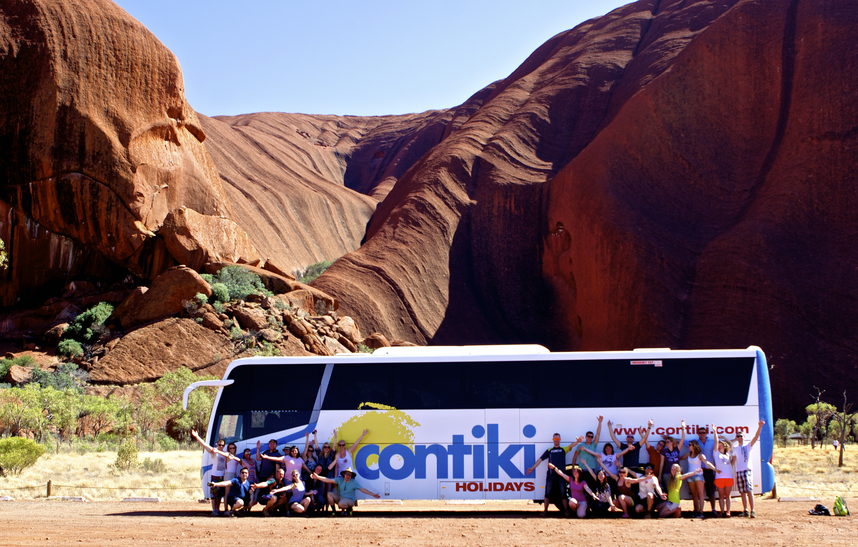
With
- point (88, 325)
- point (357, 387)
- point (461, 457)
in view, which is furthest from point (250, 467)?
point (88, 325)

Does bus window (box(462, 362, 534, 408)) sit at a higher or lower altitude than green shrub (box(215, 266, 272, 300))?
lower

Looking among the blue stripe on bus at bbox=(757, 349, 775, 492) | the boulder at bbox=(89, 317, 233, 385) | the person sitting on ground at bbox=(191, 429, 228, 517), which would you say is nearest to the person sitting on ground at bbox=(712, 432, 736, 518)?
the blue stripe on bus at bbox=(757, 349, 775, 492)

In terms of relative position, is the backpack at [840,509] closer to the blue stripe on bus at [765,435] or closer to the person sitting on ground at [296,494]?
the blue stripe on bus at [765,435]

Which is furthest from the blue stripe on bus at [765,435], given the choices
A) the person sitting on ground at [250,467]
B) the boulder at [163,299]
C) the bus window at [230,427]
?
the boulder at [163,299]

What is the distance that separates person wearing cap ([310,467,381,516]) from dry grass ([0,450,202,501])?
15.4ft

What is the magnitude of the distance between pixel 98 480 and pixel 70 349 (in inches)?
700

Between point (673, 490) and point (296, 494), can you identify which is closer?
point (673, 490)

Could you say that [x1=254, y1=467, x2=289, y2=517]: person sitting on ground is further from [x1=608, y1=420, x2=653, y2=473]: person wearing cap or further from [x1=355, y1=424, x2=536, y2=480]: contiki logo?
[x1=608, y1=420, x2=653, y2=473]: person wearing cap

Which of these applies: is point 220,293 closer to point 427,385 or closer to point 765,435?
point 427,385

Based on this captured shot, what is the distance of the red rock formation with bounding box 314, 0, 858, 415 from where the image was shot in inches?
1481

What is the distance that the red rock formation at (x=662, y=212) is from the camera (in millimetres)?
37625

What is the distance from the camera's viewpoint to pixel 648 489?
1113cm

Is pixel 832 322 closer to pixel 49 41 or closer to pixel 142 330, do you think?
pixel 142 330

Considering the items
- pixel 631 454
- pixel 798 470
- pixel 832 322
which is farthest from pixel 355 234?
pixel 631 454
